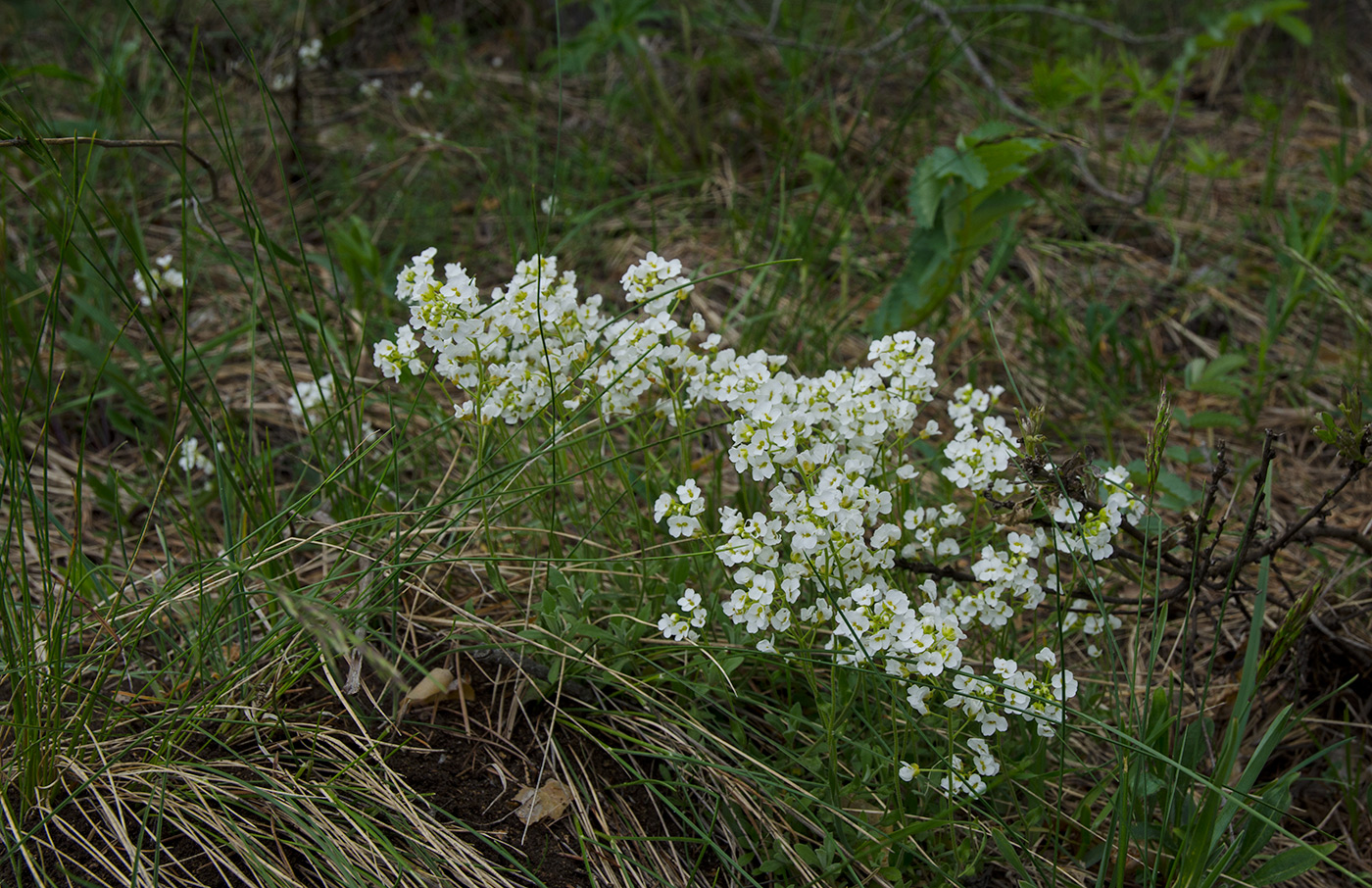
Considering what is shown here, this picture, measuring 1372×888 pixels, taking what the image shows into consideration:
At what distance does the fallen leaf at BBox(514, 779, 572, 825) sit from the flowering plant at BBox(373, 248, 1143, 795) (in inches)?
12.8

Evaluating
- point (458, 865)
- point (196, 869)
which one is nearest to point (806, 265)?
point (458, 865)

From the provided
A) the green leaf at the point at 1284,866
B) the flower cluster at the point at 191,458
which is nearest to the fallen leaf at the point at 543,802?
the green leaf at the point at 1284,866

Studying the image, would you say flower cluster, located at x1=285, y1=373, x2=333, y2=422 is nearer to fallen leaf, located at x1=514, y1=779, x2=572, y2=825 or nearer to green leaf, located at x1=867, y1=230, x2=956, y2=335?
fallen leaf, located at x1=514, y1=779, x2=572, y2=825

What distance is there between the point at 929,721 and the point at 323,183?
3.06m

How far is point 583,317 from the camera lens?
163 cm

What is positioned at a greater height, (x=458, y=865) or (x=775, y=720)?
(x=775, y=720)

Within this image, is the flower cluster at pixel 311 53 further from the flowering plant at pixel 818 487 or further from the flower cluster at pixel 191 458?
the flowering plant at pixel 818 487

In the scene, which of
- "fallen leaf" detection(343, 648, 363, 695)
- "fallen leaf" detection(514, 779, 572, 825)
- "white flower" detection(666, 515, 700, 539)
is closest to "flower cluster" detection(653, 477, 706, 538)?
"white flower" detection(666, 515, 700, 539)

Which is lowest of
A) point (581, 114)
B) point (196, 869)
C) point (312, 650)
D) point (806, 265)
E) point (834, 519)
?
point (196, 869)

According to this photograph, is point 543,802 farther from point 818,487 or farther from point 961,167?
point 961,167

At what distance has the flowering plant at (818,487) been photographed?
4.42 ft

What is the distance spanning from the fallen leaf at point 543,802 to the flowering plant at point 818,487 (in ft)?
1.06

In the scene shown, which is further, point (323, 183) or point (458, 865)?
point (323, 183)

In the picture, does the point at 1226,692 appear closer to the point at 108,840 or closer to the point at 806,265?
the point at 806,265
